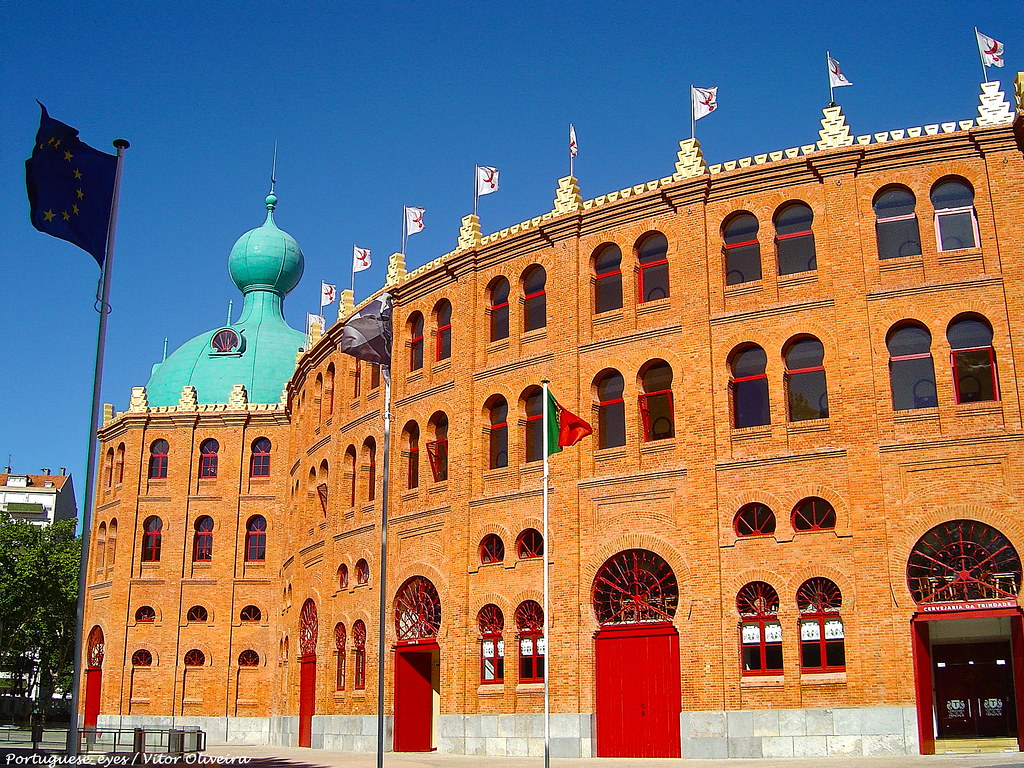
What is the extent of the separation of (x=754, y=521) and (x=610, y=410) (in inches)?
242

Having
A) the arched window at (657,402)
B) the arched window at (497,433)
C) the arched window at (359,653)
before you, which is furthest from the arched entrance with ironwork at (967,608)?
the arched window at (359,653)

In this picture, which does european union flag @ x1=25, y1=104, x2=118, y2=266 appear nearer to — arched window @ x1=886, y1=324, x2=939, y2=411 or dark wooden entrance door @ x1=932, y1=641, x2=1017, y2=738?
arched window @ x1=886, y1=324, x2=939, y2=411

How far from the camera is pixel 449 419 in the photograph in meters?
39.3

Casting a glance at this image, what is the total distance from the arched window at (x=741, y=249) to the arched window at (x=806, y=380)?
8.79ft

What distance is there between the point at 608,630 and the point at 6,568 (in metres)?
43.9

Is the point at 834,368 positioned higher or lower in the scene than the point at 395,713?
higher

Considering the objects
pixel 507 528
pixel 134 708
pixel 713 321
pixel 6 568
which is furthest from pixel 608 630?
pixel 6 568

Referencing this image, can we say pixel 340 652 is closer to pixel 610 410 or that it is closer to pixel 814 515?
pixel 610 410

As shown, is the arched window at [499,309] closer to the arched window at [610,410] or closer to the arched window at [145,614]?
the arched window at [610,410]

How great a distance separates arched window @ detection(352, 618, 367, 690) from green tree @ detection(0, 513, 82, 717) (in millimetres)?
27398

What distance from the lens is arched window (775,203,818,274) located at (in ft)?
109

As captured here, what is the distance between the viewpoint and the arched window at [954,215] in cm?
3153

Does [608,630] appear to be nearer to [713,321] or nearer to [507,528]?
[507,528]

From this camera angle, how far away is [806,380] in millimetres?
32281
